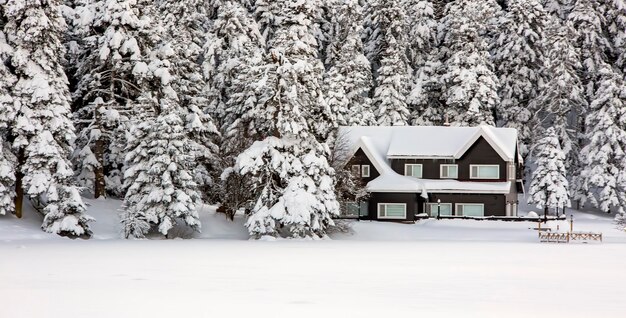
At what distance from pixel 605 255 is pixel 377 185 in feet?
84.1

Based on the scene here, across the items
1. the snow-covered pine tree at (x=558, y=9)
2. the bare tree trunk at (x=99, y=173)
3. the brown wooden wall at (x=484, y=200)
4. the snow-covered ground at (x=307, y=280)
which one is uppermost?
the snow-covered pine tree at (x=558, y=9)

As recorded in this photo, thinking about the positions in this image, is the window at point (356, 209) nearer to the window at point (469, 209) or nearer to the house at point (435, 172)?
the house at point (435, 172)

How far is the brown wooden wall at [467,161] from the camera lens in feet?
203

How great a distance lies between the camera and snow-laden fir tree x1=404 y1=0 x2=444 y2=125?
251 ft

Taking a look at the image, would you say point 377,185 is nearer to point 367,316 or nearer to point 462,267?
point 462,267

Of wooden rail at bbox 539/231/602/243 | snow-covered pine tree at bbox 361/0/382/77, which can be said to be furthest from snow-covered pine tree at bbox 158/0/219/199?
snow-covered pine tree at bbox 361/0/382/77

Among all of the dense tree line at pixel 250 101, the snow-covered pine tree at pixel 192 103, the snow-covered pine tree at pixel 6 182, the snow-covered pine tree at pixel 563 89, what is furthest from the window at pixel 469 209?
the snow-covered pine tree at pixel 6 182

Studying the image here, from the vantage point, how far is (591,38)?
250 ft

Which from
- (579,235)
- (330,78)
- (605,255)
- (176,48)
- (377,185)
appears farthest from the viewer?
(330,78)

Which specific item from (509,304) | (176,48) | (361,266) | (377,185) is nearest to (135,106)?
(176,48)

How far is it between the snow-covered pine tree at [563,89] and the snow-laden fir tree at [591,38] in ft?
5.24

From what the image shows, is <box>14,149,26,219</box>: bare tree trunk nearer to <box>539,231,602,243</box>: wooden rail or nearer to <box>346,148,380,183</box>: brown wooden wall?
<box>346,148,380,183</box>: brown wooden wall

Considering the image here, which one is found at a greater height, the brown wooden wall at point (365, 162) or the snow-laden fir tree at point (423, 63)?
the snow-laden fir tree at point (423, 63)

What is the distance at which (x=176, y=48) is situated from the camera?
54938 millimetres
